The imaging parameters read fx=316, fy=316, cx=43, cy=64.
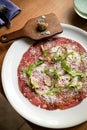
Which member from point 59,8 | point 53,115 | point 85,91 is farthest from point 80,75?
point 59,8

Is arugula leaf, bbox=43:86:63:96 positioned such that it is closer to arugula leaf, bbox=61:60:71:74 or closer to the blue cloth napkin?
arugula leaf, bbox=61:60:71:74

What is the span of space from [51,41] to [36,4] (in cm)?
19

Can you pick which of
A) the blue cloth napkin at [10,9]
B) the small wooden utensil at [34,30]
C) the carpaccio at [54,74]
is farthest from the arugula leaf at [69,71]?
the blue cloth napkin at [10,9]

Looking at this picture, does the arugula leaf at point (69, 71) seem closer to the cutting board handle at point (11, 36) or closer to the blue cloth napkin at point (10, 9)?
the cutting board handle at point (11, 36)

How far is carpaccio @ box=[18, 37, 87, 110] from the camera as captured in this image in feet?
3.19

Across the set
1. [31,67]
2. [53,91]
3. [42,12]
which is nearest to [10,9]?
[42,12]

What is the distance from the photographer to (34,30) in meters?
1.10

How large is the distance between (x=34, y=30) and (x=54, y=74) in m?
0.19

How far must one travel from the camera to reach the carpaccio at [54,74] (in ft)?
3.19

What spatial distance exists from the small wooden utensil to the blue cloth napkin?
0.28 feet

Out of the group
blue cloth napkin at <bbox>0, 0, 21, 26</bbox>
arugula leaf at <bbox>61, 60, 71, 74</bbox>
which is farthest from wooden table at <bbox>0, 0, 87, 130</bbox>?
arugula leaf at <bbox>61, 60, 71, 74</bbox>

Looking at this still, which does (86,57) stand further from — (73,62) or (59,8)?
(59,8)

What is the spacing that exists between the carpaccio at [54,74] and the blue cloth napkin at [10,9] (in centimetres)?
16

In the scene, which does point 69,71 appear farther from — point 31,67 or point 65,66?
point 31,67
